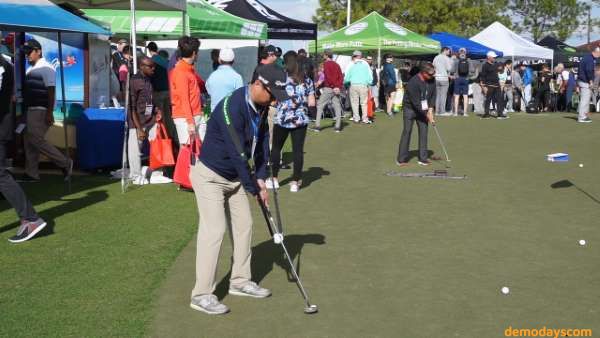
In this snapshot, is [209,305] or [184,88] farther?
[184,88]

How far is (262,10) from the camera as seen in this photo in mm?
22359

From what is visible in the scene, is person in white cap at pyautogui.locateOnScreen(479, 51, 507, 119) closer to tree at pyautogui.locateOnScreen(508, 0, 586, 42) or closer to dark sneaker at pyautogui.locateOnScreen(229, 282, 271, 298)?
dark sneaker at pyautogui.locateOnScreen(229, 282, 271, 298)

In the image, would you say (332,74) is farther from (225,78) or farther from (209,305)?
(209,305)

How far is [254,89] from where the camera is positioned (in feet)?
17.0

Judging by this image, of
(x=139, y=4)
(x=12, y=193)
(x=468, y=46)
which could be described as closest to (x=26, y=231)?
(x=12, y=193)

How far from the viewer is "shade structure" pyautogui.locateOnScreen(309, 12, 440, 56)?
25.4 m

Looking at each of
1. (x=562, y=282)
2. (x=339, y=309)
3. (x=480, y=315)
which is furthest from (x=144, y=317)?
(x=562, y=282)

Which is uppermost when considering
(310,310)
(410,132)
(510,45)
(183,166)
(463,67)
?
(510,45)

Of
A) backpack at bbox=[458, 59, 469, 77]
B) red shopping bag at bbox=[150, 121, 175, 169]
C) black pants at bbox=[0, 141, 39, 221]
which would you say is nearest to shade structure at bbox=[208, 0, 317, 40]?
backpack at bbox=[458, 59, 469, 77]

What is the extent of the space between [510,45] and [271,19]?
1219 centimetres

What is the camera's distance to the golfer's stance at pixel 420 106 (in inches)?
489

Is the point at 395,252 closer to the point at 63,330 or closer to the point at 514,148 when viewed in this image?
the point at 63,330

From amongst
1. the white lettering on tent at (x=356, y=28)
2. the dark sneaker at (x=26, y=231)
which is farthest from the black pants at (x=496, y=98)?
the dark sneaker at (x=26, y=231)

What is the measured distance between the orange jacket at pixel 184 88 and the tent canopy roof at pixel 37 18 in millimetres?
1378
